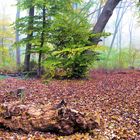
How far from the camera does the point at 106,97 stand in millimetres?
6898

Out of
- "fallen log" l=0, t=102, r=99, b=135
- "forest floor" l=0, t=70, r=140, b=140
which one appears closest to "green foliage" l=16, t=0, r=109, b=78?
"forest floor" l=0, t=70, r=140, b=140

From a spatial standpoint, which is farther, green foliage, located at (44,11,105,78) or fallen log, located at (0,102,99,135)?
green foliage, located at (44,11,105,78)

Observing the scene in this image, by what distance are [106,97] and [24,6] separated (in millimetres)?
5929

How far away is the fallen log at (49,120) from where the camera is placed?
4.39m

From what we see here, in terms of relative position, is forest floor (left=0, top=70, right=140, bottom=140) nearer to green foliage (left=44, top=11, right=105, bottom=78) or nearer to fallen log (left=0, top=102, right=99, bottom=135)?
fallen log (left=0, top=102, right=99, bottom=135)

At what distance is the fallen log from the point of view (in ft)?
14.4

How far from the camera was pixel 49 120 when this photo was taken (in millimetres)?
4461

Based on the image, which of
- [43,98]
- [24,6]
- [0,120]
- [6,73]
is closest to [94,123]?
[0,120]

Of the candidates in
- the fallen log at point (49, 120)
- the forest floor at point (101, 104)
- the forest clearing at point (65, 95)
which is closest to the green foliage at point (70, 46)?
the forest clearing at point (65, 95)

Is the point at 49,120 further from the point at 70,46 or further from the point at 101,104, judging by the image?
the point at 70,46

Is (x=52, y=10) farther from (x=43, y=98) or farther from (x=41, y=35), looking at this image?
(x=43, y=98)

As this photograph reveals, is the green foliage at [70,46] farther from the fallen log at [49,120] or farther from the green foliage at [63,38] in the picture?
the fallen log at [49,120]

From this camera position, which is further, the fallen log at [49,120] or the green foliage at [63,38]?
the green foliage at [63,38]

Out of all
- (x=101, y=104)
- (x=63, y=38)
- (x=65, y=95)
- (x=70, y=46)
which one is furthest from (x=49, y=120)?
(x=63, y=38)
